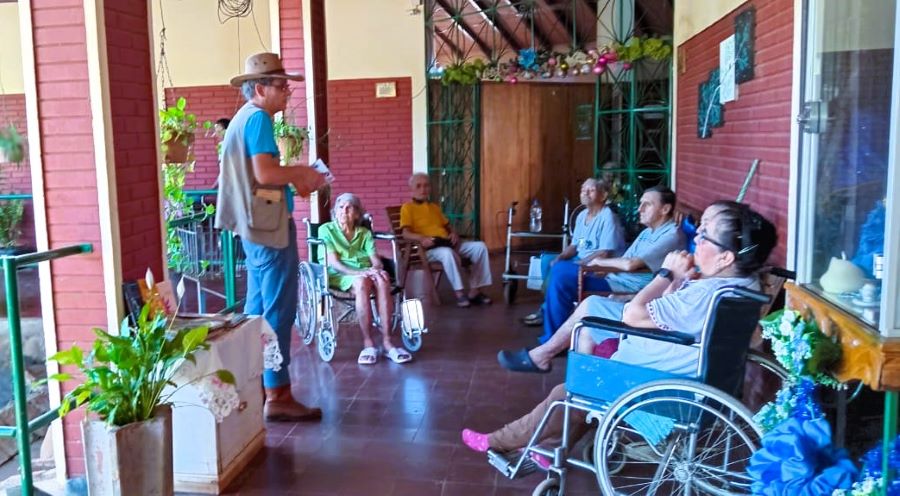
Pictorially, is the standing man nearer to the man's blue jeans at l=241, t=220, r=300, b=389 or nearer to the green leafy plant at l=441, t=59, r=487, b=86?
the man's blue jeans at l=241, t=220, r=300, b=389

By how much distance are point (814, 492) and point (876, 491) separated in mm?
132

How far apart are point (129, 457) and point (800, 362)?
1.96 meters

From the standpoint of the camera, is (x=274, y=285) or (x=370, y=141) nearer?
(x=274, y=285)

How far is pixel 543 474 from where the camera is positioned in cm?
289

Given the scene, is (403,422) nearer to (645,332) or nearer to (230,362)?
(230,362)

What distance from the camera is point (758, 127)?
356 cm

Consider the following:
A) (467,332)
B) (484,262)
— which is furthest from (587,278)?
(484,262)

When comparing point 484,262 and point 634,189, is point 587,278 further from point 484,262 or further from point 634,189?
point 634,189

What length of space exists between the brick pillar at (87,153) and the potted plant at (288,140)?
2022 mm

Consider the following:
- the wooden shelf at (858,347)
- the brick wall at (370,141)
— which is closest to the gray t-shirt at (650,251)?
the wooden shelf at (858,347)

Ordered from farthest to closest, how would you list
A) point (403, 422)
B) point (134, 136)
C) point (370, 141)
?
point (370, 141) → point (403, 422) → point (134, 136)

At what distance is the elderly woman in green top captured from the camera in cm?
440


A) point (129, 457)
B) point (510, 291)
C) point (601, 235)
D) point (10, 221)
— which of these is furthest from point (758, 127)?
point (10, 221)

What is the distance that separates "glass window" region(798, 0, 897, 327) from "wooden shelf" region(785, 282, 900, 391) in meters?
0.03
